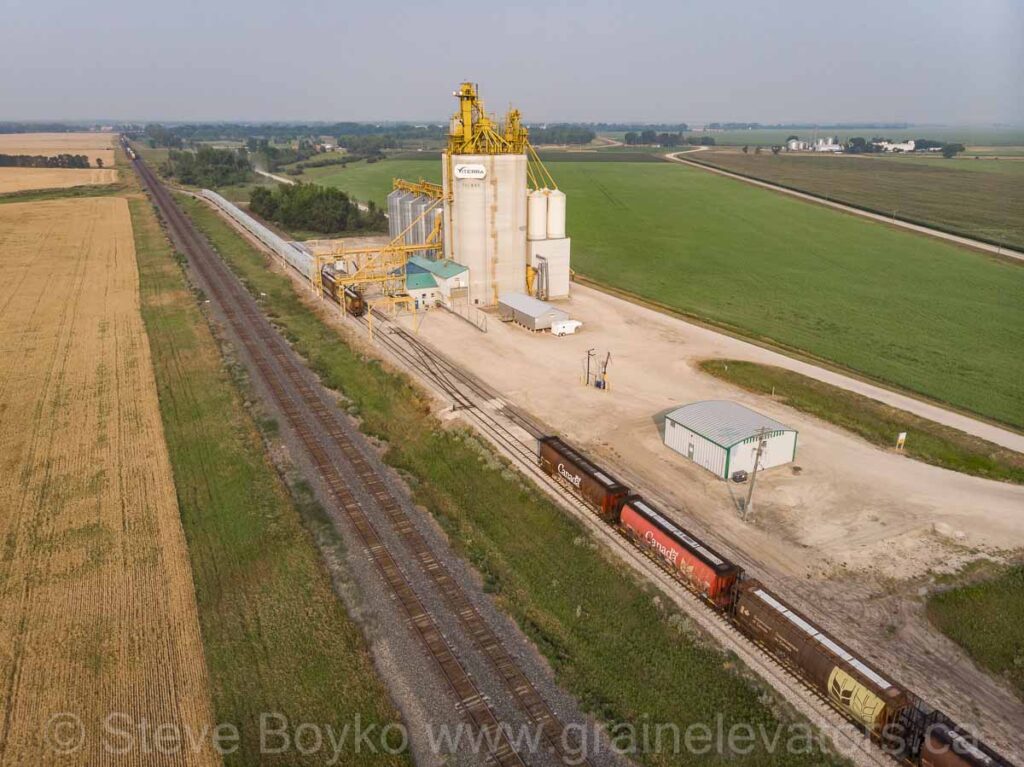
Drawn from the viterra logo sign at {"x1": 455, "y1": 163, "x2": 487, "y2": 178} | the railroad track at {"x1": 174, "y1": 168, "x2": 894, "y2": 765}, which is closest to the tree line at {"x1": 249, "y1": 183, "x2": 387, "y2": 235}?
the viterra logo sign at {"x1": 455, "y1": 163, "x2": 487, "y2": 178}

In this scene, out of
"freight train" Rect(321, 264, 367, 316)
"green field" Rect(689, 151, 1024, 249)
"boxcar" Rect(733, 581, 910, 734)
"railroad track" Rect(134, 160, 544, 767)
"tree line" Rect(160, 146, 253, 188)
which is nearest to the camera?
"boxcar" Rect(733, 581, 910, 734)

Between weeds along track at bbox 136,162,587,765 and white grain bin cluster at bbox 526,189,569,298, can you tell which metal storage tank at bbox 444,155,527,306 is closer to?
white grain bin cluster at bbox 526,189,569,298

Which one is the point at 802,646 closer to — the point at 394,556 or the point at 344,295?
the point at 394,556

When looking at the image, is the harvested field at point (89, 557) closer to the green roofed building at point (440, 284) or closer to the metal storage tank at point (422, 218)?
the green roofed building at point (440, 284)

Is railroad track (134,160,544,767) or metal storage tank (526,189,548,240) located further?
metal storage tank (526,189,548,240)

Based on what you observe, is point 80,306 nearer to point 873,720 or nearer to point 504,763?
point 504,763

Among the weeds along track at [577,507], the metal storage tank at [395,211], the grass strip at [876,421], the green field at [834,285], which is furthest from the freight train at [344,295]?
the grass strip at [876,421]
